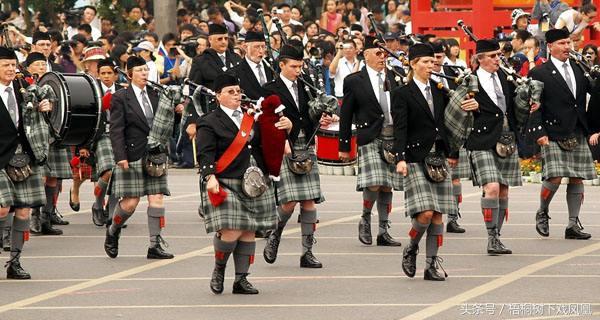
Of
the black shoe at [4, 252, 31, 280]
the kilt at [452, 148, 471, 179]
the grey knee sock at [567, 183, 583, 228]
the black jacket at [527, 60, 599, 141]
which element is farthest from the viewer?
the kilt at [452, 148, 471, 179]

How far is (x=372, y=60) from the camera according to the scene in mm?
15070

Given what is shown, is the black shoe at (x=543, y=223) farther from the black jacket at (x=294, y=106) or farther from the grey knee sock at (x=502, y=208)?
the black jacket at (x=294, y=106)

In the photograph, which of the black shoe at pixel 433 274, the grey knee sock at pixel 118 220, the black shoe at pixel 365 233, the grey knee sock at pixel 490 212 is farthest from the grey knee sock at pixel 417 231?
the grey knee sock at pixel 118 220

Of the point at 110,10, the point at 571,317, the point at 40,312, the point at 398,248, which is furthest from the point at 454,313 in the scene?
the point at 110,10

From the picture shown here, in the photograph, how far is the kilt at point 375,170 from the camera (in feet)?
48.8

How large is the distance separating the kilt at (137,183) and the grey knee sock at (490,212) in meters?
2.82

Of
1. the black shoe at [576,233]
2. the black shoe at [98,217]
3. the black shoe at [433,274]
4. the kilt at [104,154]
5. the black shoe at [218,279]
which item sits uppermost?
the kilt at [104,154]

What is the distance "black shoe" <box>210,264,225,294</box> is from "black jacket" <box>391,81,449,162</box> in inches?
67.0

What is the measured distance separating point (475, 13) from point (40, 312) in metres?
13.8

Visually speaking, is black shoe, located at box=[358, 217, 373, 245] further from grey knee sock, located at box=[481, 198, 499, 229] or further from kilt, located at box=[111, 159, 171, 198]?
kilt, located at box=[111, 159, 171, 198]

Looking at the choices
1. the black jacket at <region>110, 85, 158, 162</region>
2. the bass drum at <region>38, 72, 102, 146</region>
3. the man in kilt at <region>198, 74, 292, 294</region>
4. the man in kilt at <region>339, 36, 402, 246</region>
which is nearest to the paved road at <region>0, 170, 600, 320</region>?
the man in kilt at <region>198, 74, 292, 294</region>

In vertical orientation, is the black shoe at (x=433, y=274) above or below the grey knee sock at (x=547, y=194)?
below

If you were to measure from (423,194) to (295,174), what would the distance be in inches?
65.4

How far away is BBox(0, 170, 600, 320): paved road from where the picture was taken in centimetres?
1113
